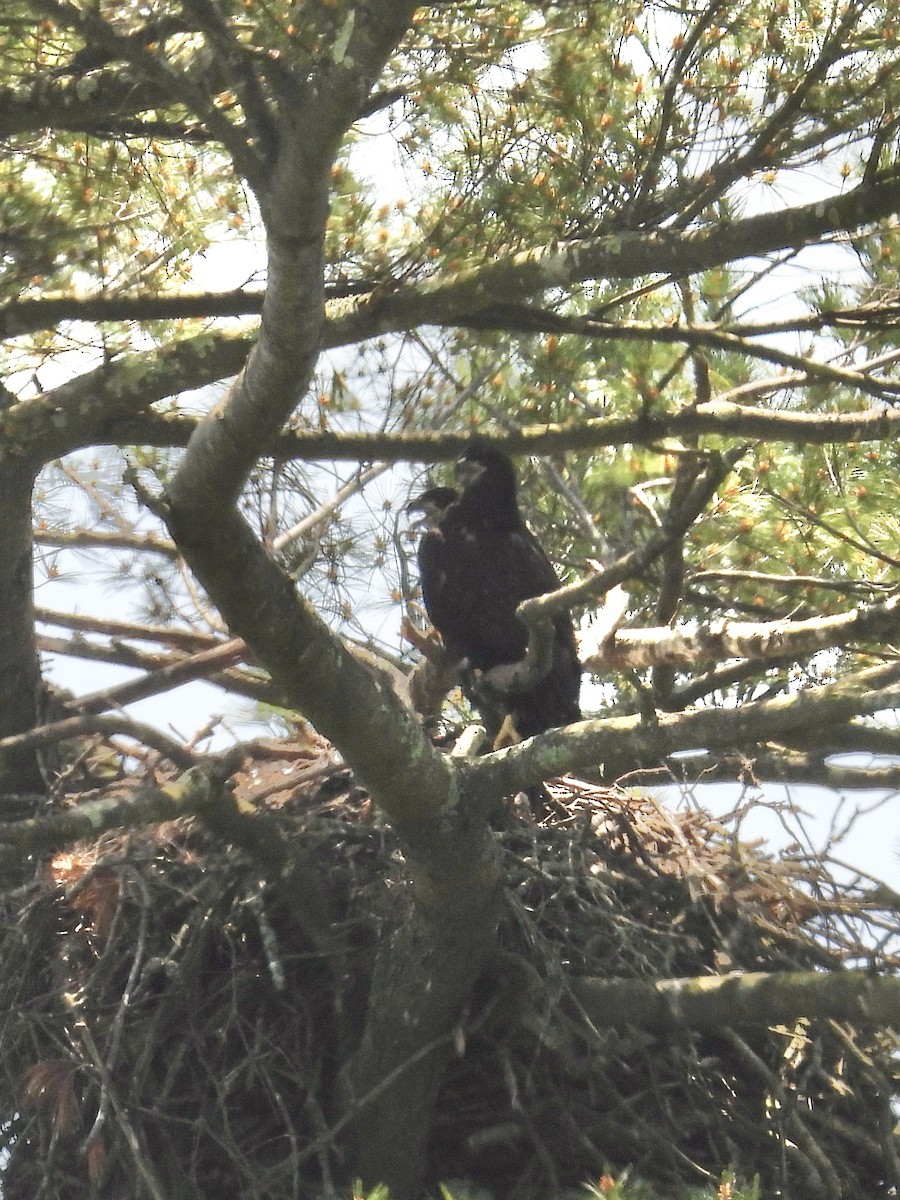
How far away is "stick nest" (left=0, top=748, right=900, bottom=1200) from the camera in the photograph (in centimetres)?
340

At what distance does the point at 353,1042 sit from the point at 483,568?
2383mm

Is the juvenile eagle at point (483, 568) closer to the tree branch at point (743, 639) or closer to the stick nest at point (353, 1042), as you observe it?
the tree branch at point (743, 639)

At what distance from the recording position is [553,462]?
5.37 metres

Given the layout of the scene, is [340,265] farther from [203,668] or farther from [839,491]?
[839,491]

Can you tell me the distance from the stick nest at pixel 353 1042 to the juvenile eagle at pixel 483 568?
150 centimetres

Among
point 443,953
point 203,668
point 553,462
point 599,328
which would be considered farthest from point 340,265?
point 443,953

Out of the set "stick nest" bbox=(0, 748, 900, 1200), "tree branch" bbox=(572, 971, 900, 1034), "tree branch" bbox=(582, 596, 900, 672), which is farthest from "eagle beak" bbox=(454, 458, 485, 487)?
"tree branch" bbox=(572, 971, 900, 1034)

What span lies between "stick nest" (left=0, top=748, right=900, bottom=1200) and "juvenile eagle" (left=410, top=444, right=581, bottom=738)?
4.92 ft

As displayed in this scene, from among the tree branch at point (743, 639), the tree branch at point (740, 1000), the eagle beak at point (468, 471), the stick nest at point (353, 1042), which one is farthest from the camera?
the eagle beak at point (468, 471)

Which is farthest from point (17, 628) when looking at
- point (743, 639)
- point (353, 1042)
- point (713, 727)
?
point (713, 727)

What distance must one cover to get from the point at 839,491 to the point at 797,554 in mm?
267

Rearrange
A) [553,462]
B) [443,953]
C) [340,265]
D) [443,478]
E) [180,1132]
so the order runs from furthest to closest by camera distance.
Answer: [443,478] < [553,462] < [340,265] < [180,1132] < [443,953]

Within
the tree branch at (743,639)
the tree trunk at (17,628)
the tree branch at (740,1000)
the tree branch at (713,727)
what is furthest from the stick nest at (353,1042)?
the tree branch at (713,727)

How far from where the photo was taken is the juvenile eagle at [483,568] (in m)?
5.44
